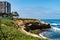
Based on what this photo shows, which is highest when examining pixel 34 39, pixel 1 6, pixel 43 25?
pixel 1 6

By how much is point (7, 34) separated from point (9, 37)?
652 mm

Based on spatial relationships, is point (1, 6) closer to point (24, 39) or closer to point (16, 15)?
point (24, 39)

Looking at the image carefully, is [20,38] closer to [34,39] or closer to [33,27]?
[34,39]

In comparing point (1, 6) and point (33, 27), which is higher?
point (1, 6)

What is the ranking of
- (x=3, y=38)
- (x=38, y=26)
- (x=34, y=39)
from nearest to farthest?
(x=3, y=38)
(x=34, y=39)
(x=38, y=26)

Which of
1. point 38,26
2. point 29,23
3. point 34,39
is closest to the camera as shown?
point 34,39

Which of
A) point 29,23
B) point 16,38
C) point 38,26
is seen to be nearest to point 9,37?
point 16,38

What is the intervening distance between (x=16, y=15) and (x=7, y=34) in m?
42.4

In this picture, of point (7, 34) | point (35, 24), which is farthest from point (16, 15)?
point (7, 34)

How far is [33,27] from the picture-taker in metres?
51.6

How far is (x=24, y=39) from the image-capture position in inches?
539

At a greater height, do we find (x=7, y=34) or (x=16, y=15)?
(x=7, y=34)

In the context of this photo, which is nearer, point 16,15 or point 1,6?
point 1,6

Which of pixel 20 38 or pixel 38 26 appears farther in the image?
pixel 38 26
